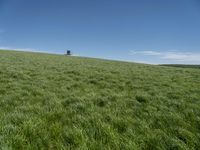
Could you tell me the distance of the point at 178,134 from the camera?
480 centimetres

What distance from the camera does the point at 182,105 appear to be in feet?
23.6

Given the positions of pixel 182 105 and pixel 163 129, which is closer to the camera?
pixel 163 129

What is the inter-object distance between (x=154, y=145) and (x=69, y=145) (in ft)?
5.83

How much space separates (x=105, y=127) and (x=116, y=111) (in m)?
1.33

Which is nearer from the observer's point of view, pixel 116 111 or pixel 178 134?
pixel 178 134

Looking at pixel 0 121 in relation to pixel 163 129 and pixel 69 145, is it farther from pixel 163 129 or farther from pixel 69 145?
pixel 163 129

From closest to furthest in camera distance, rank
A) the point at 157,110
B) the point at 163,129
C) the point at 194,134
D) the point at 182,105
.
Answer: the point at 194,134 → the point at 163,129 → the point at 157,110 → the point at 182,105

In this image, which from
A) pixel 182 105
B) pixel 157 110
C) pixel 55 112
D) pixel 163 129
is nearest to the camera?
pixel 163 129

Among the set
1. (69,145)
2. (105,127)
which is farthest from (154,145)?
(69,145)

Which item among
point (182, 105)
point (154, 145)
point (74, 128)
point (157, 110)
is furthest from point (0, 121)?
point (182, 105)

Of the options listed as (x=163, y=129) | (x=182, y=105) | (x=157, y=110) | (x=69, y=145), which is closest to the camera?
(x=69, y=145)

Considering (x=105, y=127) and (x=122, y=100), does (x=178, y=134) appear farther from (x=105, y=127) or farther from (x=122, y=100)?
(x=122, y=100)

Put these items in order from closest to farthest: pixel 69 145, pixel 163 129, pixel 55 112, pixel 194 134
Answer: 1. pixel 69 145
2. pixel 194 134
3. pixel 163 129
4. pixel 55 112

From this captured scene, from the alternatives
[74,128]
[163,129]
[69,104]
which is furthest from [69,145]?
[69,104]
